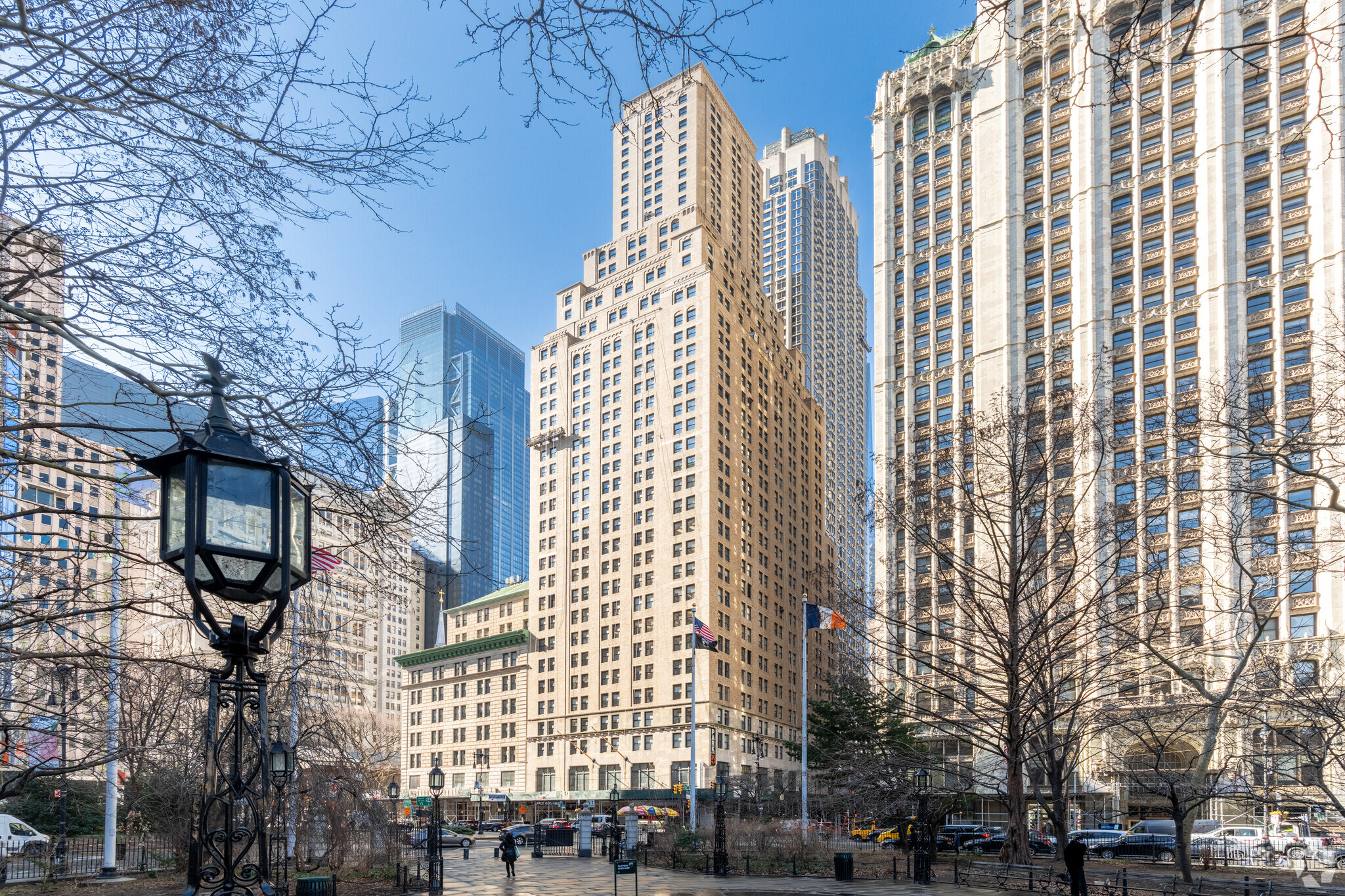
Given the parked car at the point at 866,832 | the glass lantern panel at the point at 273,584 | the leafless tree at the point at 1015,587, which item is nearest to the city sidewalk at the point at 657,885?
the leafless tree at the point at 1015,587

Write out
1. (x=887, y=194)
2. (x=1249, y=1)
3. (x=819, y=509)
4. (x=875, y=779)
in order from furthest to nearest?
(x=819, y=509), (x=887, y=194), (x=1249, y=1), (x=875, y=779)

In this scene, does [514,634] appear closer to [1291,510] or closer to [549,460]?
[549,460]

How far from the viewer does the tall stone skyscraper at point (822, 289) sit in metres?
167

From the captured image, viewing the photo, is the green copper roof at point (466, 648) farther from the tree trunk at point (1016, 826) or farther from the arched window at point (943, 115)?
the tree trunk at point (1016, 826)

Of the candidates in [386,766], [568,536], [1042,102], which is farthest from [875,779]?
[386,766]

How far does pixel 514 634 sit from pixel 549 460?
1932 centimetres

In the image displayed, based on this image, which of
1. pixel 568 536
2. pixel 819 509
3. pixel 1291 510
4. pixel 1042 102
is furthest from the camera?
pixel 819 509

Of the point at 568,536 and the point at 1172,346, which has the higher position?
the point at 1172,346

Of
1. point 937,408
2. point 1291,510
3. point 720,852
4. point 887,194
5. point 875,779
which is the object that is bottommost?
point 720,852

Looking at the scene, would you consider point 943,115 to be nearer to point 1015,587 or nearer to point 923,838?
point 1015,587

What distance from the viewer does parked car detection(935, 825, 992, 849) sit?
142 feet

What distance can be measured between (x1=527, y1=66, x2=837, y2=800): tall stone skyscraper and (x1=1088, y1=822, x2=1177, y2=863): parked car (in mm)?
43024

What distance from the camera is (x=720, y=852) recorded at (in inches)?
1230

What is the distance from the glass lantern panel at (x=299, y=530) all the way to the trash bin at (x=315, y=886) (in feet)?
57.8
